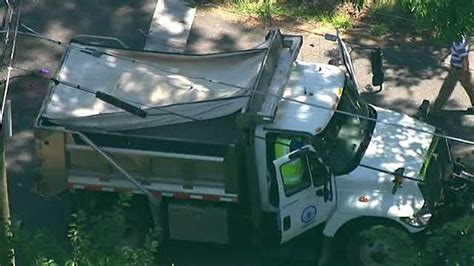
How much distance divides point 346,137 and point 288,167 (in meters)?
0.89

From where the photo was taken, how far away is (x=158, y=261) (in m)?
11.8

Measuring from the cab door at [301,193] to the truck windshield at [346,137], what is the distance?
0.20m

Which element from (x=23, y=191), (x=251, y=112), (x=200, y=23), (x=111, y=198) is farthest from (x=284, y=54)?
(x=200, y=23)

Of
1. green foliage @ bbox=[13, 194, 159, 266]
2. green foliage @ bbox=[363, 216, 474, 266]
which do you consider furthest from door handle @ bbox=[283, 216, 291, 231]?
green foliage @ bbox=[363, 216, 474, 266]

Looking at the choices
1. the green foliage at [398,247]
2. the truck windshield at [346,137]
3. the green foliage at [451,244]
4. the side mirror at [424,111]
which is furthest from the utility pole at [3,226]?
the side mirror at [424,111]

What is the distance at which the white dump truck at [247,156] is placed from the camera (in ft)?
35.5

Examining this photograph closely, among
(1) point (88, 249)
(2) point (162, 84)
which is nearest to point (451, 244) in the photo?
(1) point (88, 249)

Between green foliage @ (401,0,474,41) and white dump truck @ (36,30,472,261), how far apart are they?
63.9 inches

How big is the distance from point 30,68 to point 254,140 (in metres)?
5.55

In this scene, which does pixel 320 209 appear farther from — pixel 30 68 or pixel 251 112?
pixel 30 68

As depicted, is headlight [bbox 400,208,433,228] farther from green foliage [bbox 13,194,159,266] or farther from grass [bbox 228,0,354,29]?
grass [bbox 228,0,354,29]

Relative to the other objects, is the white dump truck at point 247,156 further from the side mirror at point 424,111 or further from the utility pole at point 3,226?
the side mirror at point 424,111

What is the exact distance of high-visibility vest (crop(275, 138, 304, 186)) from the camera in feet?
35.3

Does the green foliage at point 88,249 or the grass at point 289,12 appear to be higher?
the grass at point 289,12
